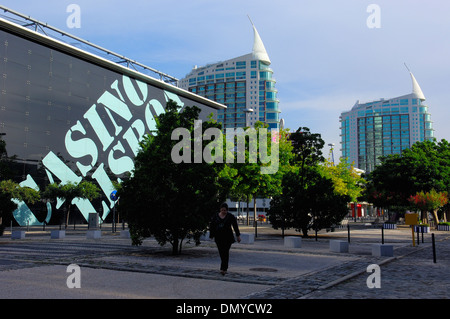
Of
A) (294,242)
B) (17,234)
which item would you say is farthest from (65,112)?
(294,242)

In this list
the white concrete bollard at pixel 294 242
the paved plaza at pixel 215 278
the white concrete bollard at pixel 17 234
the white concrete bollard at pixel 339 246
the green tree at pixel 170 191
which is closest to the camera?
the paved plaza at pixel 215 278

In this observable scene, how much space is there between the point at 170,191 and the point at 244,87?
14156 centimetres

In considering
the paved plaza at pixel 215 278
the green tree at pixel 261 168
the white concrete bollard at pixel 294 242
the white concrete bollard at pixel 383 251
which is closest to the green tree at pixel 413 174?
the green tree at pixel 261 168

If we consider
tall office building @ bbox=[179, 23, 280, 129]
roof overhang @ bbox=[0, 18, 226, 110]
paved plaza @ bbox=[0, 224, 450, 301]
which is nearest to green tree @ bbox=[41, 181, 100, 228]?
roof overhang @ bbox=[0, 18, 226, 110]

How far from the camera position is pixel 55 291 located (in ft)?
25.3

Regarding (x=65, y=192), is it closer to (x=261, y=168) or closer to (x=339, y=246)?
(x=261, y=168)

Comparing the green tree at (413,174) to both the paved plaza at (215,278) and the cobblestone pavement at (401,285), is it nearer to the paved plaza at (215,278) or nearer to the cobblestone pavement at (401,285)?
the paved plaza at (215,278)

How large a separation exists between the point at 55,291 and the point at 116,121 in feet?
153

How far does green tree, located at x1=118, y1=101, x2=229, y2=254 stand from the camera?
14148 millimetres

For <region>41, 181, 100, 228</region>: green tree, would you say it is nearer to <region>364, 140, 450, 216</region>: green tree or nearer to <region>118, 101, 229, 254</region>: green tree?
<region>118, 101, 229, 254</region>: green tree

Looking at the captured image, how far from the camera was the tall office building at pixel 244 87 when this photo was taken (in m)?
150

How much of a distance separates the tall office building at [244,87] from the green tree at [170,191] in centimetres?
13056

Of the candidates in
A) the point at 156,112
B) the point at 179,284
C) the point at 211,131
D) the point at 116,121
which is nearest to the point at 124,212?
the point at 211,131
